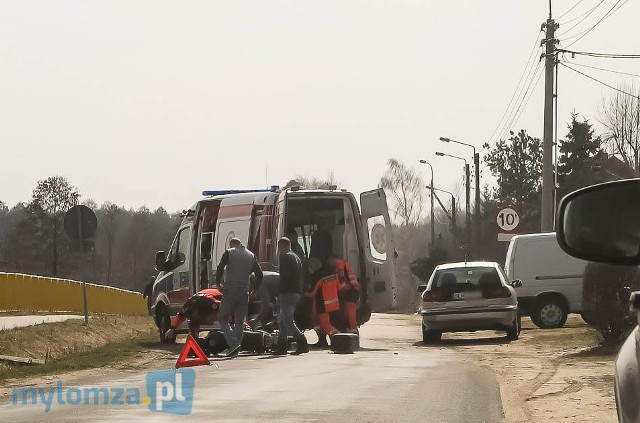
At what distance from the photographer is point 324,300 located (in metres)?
22.1

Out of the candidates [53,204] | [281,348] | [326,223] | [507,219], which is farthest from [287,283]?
[53,204]

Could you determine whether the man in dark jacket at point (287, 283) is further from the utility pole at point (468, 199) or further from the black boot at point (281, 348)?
the utility pole at point (468, 199)

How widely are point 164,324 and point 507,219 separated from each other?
1091cm

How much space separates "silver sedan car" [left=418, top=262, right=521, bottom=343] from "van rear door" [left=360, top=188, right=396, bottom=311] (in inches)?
40.7

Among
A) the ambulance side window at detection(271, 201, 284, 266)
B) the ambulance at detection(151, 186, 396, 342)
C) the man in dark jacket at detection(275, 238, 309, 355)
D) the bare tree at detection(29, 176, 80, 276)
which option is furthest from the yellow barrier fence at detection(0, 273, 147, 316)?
the bare tree at detection(29, 176, 80, 276)

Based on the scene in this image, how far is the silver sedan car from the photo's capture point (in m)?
23.9

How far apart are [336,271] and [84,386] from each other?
28.7 ft

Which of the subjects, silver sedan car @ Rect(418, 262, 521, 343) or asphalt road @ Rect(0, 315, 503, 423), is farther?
silver sedan car @ Rect(418, 262, 521, 343)

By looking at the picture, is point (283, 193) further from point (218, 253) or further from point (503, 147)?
point (503, 147)

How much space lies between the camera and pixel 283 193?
22344 millimetres

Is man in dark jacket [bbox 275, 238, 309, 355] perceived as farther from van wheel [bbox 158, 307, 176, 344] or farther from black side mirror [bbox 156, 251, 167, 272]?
black side mirror [bbox 156, 251, 167, 272]

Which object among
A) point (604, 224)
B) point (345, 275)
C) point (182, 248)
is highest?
point (182, 248)
